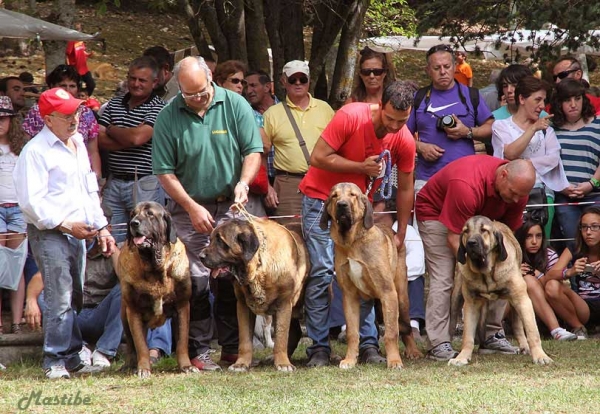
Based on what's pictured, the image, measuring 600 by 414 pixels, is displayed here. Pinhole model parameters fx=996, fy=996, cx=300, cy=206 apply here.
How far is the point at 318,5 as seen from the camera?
45.9 feet

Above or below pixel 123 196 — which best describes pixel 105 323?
below

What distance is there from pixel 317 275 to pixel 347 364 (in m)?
0.78

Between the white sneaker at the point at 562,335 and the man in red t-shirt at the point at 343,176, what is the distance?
7.12ft

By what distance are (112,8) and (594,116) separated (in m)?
22.0

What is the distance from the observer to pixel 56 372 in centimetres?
757

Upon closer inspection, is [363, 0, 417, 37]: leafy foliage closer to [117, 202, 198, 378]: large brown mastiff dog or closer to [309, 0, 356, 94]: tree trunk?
[309, 0, 356, 94]: tree trunk

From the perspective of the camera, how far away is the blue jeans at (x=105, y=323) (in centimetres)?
853

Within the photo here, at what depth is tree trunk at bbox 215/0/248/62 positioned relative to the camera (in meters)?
13.0

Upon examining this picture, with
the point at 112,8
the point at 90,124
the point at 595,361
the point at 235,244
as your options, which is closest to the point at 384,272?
the point at 235,244

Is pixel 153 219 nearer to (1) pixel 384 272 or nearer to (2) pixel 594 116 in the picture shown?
(1) pixel 384 272

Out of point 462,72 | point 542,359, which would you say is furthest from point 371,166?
point 462,72

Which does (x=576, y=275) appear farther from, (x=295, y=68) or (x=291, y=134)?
(x=295, y=68)

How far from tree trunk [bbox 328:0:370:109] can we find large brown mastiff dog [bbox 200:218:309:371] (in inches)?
228

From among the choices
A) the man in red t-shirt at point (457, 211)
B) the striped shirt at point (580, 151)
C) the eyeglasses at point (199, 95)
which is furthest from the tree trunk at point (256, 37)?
the eyeglasses at point (199, 95)
